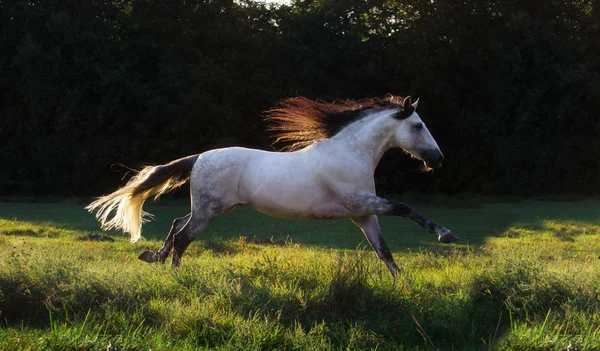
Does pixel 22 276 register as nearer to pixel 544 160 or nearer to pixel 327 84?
pixel 327 84

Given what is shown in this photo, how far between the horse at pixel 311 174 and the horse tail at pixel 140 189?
1cm

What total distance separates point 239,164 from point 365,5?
21824 millimetres

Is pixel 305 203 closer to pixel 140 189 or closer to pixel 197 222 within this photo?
pixel 197 222

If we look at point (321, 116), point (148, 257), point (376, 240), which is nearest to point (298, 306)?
point (376, 240)

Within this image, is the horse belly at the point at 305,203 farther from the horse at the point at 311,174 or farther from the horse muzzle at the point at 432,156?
the horse muzzle at the point at 432,156

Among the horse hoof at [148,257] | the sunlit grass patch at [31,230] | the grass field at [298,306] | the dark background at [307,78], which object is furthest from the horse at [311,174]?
the dark background at [307,78]

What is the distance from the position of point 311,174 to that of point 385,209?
965 millimetres

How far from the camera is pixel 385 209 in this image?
824 cm

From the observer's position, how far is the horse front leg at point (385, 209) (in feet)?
26.5

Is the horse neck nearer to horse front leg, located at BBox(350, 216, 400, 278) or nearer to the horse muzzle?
the horse muzzle

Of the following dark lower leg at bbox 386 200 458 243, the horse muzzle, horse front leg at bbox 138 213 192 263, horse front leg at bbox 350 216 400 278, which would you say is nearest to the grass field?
horse front leg at bbox 350 216 400 278

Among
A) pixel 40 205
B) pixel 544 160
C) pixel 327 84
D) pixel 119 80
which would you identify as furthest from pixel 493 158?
pixel 40 205

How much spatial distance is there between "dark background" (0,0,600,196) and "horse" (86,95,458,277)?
59.1 feet

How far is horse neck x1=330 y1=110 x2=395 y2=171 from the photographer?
29.1ft
